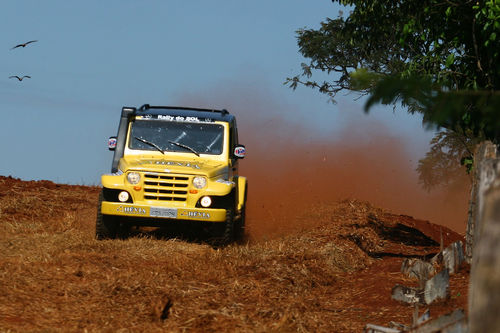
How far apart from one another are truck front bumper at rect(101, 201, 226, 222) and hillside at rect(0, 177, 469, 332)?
0.49 meters

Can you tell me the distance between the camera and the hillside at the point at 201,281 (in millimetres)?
7672

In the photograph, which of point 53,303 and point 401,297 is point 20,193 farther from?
point 401,297

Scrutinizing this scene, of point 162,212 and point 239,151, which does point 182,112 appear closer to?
point 239,151

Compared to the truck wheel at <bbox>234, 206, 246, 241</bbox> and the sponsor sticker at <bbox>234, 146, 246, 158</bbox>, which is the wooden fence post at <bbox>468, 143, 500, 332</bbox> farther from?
the truck wheel at <bbox>234, 206, 246, 241</bbox>

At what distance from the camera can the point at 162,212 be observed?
12797 millimetres

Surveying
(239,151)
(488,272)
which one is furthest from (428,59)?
(488,272)

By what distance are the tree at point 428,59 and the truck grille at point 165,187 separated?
3.72m

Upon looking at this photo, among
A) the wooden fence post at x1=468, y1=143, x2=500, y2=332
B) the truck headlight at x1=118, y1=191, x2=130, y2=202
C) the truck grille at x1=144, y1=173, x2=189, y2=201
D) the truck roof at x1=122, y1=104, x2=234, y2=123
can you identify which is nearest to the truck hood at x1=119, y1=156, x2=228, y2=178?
the truck grille at x1=144, y1=173, x2=189, y2=201

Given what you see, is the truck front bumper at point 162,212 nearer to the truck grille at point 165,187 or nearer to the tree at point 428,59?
the truck grille at point 165,187

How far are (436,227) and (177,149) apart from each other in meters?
10.3

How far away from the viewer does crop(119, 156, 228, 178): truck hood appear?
13000 millimetres

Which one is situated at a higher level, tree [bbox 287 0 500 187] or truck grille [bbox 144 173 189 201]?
tree [bbox 287 0 500 187]

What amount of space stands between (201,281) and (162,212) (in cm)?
323

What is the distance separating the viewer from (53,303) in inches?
326
